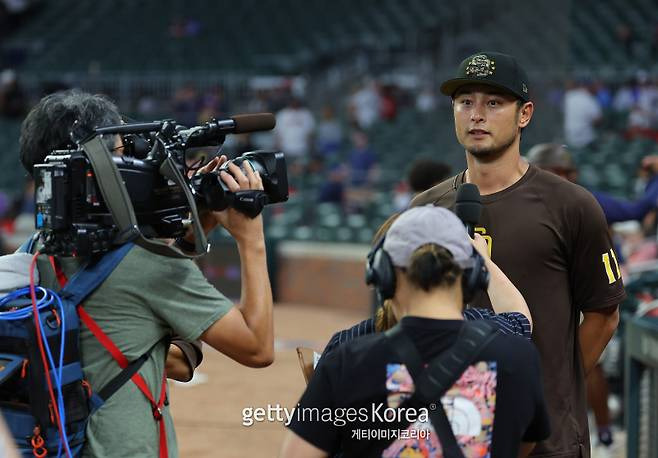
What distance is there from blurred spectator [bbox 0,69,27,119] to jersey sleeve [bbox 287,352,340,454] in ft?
58.0

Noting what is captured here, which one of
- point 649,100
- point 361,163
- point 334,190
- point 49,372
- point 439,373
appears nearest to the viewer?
point 439,373

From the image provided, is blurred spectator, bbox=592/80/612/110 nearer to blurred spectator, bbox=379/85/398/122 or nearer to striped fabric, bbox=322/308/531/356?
blurred spectator, bbox=379/85/398/122

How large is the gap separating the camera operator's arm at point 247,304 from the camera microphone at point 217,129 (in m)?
0.11

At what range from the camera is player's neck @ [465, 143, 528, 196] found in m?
3.47

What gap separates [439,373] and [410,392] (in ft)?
0.25

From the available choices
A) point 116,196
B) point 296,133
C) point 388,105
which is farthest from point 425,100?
point 116,196

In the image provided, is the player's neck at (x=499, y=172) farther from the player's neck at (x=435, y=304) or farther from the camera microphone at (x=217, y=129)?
the player's neck at (x=435, y=304)

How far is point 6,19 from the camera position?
2353 cm

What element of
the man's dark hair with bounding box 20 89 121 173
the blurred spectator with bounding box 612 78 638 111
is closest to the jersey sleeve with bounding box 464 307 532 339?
the man's dark hair with bounding box 20 89 121 173

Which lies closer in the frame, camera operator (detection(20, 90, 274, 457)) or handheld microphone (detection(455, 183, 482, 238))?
camera operator (detection(20, 90, 274, 457))

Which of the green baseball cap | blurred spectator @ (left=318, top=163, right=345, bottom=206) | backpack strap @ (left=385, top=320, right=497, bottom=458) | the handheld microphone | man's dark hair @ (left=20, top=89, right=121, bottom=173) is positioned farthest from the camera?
blurred spectator @ (left=318, top=163, right=345, bottom=206)

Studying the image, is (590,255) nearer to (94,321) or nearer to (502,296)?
(502,296)

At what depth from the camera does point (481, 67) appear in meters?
3.43

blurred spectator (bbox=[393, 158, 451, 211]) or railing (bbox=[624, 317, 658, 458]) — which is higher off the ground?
blurred spectator (bbox=[393, 158, 451, 211])
